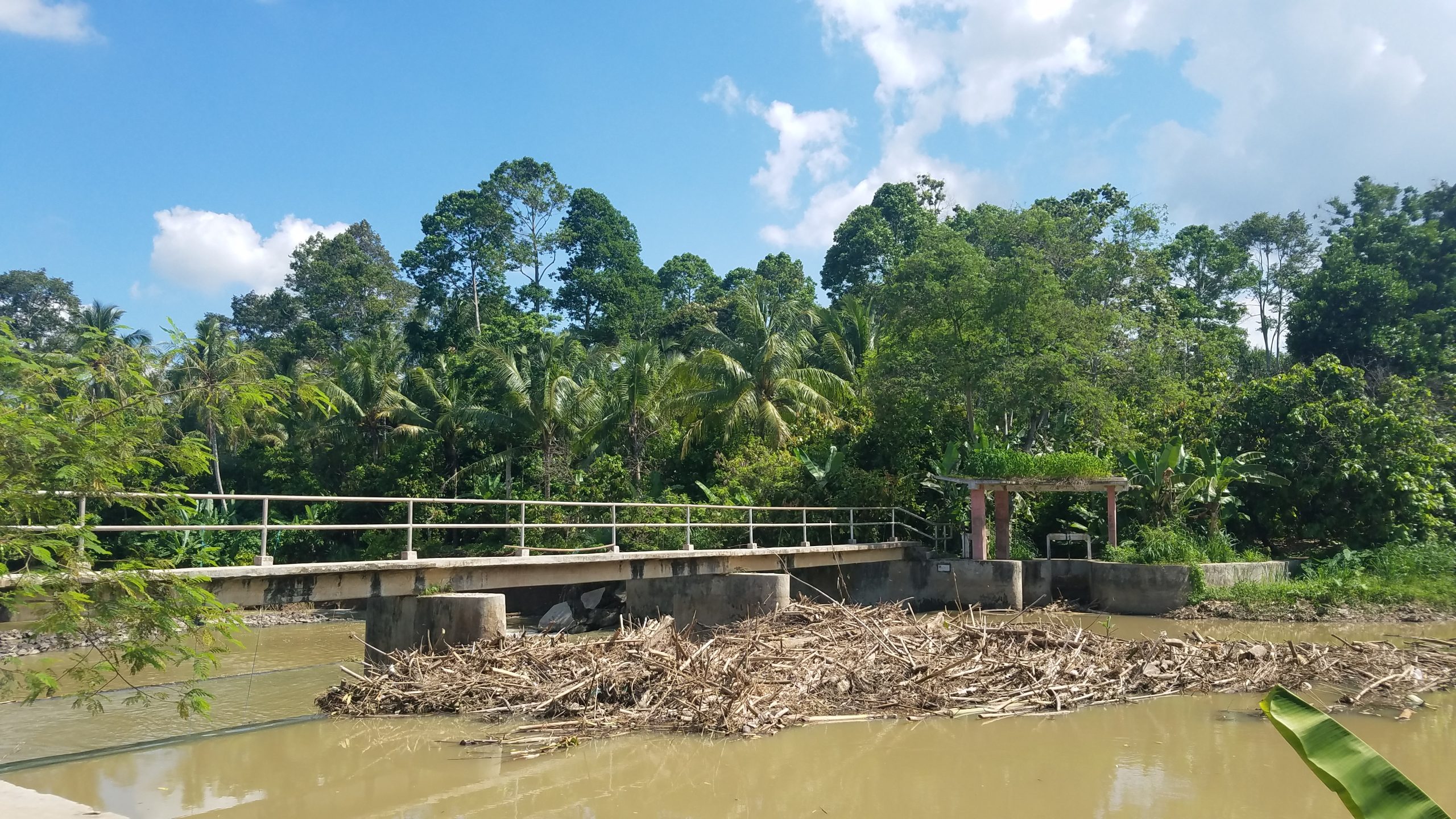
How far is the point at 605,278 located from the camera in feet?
157

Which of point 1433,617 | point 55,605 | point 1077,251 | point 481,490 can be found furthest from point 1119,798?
point 481,490

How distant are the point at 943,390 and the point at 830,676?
14.7m

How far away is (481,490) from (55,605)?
26737mm

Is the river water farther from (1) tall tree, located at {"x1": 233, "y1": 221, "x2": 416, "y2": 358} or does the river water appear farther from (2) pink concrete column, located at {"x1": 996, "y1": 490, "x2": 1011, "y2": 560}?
(1) tall tree, located at {"x1": 233, "y1": 221, "x2": 416, "y2": 358}

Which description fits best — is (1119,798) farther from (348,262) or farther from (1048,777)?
(348,262)

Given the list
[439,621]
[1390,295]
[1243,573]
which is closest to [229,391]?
[439,621]

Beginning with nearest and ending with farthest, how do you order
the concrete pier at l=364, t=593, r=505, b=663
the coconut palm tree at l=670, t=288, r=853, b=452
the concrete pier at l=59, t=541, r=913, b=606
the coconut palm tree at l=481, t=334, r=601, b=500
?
the concrete pier at l=59, t=541, r=913, b=606 < the concrete pier at l=364, t=593, r=505, b=663 < the coconut palm tree at l=670, t=288, r=853, b=452 < the coconut palm tree at l=481, t=334, r=601, b=500

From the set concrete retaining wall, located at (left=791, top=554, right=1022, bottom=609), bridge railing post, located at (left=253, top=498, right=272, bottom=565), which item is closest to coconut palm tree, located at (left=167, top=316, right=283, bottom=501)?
bridge railing post, located at (left=253, top=498, right=272, bottom=565)

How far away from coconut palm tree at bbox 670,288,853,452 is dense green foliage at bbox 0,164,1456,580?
9 cm

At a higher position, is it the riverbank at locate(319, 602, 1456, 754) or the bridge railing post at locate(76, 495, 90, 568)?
the bridge railing post at locate(76, 495, 90, 568)

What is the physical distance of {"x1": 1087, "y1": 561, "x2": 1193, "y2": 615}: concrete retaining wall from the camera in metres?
20.0

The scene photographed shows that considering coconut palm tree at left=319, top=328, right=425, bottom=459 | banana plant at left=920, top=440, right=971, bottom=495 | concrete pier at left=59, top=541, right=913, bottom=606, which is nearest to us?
concrete pier at left=59, top=541, right=913, bottom=606

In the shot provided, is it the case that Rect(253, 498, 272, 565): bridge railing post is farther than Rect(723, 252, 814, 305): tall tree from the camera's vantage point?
No

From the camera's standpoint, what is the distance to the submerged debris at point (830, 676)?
34.7 ft
